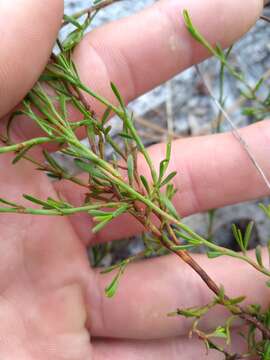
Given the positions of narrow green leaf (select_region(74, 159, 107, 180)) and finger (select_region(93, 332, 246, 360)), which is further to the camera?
finger (select_region(93, 332, 246, 360))

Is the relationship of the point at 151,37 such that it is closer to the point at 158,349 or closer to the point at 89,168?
the point at 89,168

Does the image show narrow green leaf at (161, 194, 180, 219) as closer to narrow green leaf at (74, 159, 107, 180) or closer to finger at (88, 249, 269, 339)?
narrow green leaf at (74, 159, 107, 180)

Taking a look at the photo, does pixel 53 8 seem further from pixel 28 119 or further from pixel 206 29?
pixel 206 29

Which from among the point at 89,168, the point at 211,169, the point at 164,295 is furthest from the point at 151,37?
the point at 164,295

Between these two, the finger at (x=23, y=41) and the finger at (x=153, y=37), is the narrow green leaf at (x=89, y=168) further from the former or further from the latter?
the finger at (x=153, y=37)

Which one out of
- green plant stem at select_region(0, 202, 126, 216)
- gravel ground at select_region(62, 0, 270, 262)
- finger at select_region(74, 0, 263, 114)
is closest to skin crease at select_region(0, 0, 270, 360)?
finger at select_region(74, 0, 263, 114)

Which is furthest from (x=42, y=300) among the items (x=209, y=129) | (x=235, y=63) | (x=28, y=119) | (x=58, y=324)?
(x=235, y=63)
